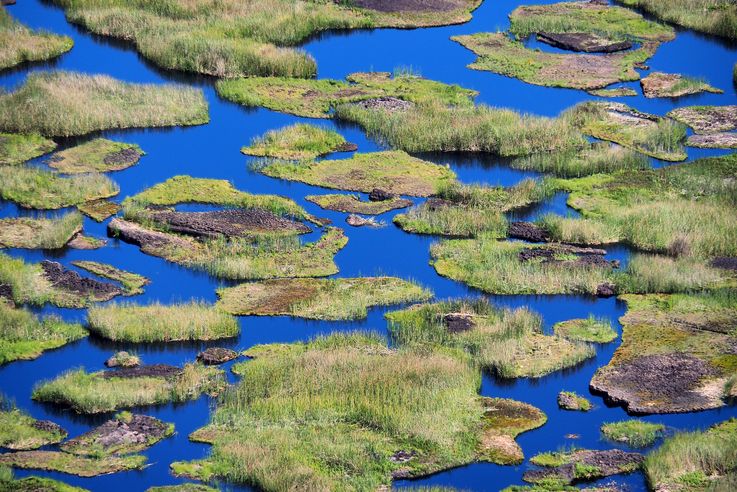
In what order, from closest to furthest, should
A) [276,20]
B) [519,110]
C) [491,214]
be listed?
1. [491,214]
2. [519,110]
3. [276,20]

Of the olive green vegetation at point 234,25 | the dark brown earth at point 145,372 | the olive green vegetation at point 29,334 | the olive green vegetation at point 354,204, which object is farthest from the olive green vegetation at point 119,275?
the olive green vegetation at point 234,25

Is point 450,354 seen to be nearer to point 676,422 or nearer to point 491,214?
point 676,422

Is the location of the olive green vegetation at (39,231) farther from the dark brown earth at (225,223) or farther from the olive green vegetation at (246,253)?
the dark brown earth at (225,223)

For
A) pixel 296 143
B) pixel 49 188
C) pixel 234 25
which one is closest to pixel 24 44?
pixel 234 25

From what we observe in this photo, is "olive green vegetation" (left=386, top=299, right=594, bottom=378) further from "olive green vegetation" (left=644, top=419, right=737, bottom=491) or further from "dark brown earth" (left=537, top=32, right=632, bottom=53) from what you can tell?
"dark brown earth" (left=537, top=32, right=632, bottom=53)

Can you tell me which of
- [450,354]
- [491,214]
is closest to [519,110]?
[491,214]

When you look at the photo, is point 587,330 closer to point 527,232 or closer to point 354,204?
point 527,232
